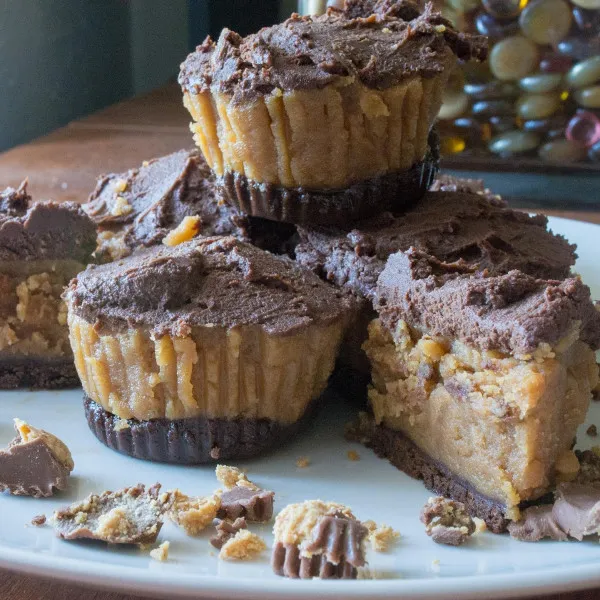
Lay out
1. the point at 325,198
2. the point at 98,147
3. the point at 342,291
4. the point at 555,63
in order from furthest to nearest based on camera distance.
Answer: the point at 98,147 < the point at 555,63 < the point at 325,198 < the point at 342,291

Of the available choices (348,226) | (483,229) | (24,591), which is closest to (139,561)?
(24,591)

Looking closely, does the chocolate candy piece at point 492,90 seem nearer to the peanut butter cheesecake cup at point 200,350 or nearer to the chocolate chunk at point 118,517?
the peanut butter cheesecake cup at point 200,350

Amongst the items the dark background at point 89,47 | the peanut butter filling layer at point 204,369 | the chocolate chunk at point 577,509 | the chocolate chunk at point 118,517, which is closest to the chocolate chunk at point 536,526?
the chocolate chunk at point 577,509

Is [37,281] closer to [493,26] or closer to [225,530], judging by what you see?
[225,530]

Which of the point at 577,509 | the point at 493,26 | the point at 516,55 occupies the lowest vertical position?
the point at 577,509

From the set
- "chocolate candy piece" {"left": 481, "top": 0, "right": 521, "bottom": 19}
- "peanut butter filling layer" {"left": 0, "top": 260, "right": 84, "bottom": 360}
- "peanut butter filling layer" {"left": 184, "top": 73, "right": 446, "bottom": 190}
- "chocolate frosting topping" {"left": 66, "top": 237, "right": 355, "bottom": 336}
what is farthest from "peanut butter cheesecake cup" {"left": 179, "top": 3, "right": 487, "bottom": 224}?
"chocolate candy piece" {"left": 481, "top": 0, "right": 521, "bottom": 19}

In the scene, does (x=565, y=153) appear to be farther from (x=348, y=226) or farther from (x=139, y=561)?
Answer: (x=139, y=561)

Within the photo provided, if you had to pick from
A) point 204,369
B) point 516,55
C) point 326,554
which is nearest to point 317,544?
point 326,554

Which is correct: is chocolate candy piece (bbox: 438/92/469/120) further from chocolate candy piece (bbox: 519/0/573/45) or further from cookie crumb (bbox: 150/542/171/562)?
cookie crumb (bbox: 150/542/171/562)
